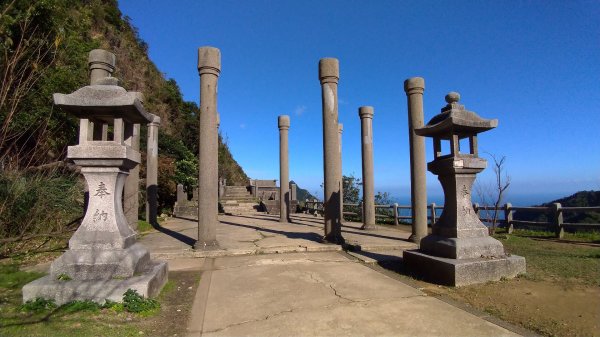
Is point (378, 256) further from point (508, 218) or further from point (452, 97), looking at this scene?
point (508, 218)

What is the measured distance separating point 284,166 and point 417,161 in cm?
723

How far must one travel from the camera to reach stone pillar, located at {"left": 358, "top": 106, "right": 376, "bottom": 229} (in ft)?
39.2

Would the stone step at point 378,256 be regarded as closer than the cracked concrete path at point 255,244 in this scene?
Yes

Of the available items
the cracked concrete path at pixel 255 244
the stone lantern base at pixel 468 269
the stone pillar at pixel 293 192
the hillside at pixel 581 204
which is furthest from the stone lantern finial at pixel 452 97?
the stone pillar at pixel 293 192

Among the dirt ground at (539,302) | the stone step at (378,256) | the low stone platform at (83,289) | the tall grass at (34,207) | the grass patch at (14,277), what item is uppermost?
the tall grass at (34,207)

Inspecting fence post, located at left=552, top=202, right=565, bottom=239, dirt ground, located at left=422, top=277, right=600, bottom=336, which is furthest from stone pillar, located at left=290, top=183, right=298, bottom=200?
dirt ground, located at left=422, top=277, right=600, bottom=336

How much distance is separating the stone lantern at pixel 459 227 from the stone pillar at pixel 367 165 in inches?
225

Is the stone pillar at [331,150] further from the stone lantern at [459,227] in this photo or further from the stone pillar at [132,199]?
the stone pillar at [132,199]

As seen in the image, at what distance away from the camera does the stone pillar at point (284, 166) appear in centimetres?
1527

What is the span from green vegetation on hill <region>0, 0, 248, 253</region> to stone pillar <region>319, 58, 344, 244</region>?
5.64 meters

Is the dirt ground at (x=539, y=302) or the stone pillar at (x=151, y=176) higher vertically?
the stone pillar at (x=151, y=176)

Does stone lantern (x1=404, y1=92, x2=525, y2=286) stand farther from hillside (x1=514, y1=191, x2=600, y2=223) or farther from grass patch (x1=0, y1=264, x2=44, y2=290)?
hillside (x1=514, y1=191, x2=600, y2=223)

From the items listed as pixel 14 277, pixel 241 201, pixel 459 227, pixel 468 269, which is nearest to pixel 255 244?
pixel 14 277

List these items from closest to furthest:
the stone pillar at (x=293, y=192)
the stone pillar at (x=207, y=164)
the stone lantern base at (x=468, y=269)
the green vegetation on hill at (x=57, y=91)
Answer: the stone lantern base at (x=468, y=269) < the green vegetation on hill at (x=57, y=91) < the stone pillar at (x=207, y=164) < the stone pillar at (x=293, y=192)
